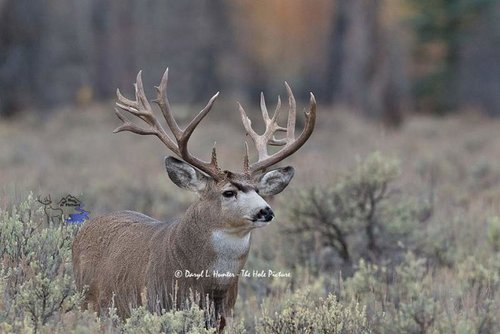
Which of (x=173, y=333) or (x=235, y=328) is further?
(x=235, y=328)

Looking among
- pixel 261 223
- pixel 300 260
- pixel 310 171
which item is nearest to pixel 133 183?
pixel 310 171

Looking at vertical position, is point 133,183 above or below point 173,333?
A: above

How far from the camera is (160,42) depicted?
158ft

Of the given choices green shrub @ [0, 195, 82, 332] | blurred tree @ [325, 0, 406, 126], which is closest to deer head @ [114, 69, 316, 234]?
green shrub @ [0, 195, 82, 332]

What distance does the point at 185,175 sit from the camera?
684 cm

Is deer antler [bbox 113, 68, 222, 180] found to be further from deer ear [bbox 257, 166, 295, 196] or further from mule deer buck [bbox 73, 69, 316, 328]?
deer ear [bbox 257, 166, 295, 196]

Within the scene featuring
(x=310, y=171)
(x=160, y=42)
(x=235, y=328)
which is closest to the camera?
(x=235, y=328)

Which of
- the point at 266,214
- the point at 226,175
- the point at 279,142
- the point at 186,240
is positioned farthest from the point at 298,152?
the point at 266,214

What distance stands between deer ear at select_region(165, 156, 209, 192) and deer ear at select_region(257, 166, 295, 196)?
0.39 m

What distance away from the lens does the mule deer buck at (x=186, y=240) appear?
256 inches

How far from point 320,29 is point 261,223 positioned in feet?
141

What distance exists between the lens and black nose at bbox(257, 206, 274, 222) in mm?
6312

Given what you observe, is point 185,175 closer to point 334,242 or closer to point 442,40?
point 334,242

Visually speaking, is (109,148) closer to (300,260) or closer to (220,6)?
(300,260)
